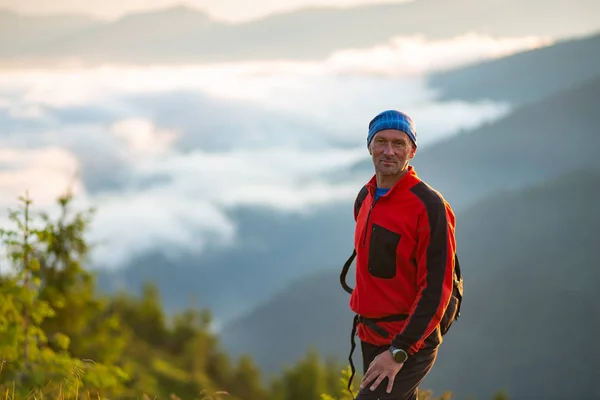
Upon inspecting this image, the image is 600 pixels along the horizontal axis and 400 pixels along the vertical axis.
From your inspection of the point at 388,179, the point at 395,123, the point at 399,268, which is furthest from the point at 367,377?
the point at 395,123

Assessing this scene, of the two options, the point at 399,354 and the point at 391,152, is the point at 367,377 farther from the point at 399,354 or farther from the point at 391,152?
the point at 391,152

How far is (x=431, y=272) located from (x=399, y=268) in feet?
0.72

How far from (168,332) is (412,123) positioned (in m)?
88.4

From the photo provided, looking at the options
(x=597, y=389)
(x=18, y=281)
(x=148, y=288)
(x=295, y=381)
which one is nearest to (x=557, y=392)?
(x=597, y=389)

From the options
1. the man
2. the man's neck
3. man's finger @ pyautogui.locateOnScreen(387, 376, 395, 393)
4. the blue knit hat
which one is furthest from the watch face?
the blue knit hat

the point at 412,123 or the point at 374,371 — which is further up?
the point at 412,123

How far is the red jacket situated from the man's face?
92 mm

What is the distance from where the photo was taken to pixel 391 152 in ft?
12.9

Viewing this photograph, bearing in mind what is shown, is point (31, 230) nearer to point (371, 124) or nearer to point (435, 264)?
point (371, 124)

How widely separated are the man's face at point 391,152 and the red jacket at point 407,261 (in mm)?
92

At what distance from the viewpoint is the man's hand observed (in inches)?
148

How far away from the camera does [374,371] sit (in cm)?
382

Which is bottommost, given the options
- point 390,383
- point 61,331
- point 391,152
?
point 390,383

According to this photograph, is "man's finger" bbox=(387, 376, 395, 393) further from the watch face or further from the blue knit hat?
the blue knit hat
